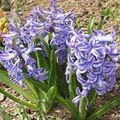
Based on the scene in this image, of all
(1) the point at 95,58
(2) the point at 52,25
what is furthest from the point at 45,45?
(1) the point at 95,58

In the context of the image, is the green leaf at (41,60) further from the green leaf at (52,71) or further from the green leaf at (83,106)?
the green leaf at (83,106)

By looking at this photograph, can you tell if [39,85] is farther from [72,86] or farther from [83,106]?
[83,106]

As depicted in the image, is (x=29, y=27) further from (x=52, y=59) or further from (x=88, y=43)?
(x=88, y=43)

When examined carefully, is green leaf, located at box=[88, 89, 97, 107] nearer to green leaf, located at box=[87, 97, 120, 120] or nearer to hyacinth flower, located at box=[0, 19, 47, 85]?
green leaf, located at box=[87, 97, 120, 120]

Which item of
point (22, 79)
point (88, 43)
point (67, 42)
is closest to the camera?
point (88, 43)

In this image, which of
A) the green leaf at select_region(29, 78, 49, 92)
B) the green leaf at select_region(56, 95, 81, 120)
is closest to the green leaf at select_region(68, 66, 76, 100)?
the green leaf at select_region(56, 95, 81, 120)

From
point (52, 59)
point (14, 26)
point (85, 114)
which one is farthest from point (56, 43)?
point (85, 114)
